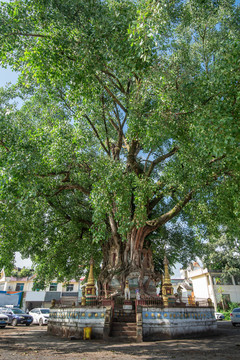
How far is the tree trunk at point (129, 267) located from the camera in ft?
45.0

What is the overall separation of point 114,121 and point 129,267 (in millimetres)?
8799

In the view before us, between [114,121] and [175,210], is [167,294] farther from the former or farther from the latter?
[114,121]

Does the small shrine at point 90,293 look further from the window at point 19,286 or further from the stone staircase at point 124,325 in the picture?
the window at point 19,286

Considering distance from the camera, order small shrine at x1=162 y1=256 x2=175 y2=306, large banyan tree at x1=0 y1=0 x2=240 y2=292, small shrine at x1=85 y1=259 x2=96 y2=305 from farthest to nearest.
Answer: small shrine at x1=85 y1=259 x2=96 y2=305 < small shrine at x1=162 y1=256 x2=175 y2=306 < large banyan tree at x1=0 y1=0 x2=240 y2=292

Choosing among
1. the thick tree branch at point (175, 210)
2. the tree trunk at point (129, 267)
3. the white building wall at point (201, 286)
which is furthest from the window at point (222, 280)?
the thick tree branch at point (175, 210)

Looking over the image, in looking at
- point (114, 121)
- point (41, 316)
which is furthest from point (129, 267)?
point (41, 316)

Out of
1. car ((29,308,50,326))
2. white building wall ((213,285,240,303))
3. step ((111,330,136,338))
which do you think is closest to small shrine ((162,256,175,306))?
step ((111,330,136,338))

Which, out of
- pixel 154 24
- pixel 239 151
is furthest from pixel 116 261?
pixel 154 24

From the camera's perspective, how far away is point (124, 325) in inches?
456

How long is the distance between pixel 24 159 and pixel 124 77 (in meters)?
6.14

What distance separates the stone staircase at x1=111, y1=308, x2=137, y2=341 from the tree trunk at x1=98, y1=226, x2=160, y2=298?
1213 millimetres

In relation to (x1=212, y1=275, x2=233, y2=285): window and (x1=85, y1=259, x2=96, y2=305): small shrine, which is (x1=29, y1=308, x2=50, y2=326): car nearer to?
(x1=85, y1=259, x2=96, y2=305): small shrine

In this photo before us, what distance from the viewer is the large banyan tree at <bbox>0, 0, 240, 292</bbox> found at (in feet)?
26.4

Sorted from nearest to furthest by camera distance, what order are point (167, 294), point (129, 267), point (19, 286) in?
point (167, 294), point (129, 267), point (19, 286)
